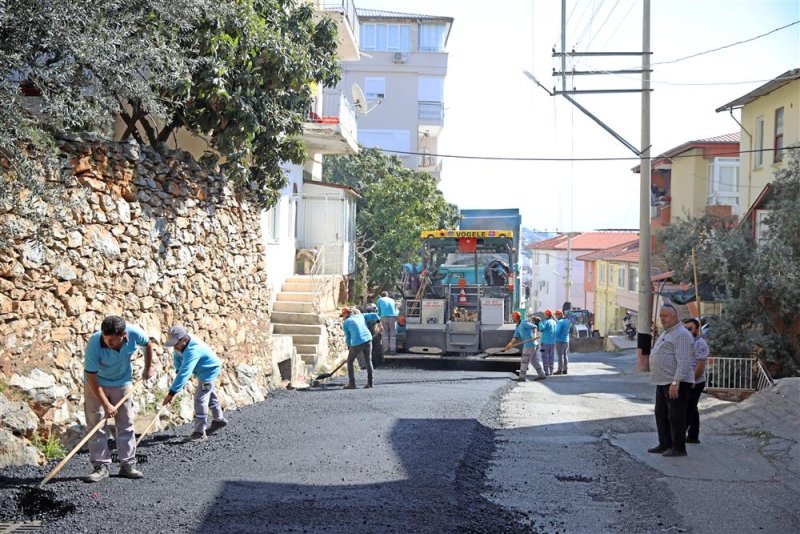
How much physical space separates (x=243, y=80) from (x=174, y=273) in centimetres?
276

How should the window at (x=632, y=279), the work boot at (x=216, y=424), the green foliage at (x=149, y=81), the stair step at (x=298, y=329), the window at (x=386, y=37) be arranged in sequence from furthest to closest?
the window at (x=386, y=37), the window at (x=632, y=279), the stair step at (x=298, y=329), the work boot at (x=216, y=424), the green foliage at (x=149, y=81)

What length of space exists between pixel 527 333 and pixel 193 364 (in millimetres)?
10237

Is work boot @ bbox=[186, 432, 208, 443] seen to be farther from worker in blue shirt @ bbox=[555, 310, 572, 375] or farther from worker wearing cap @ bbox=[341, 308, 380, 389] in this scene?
worker in blue shirt @ bbox=[555, 310, 572, 375]

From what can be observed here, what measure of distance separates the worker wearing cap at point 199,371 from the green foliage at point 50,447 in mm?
1234

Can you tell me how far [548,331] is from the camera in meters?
20.0

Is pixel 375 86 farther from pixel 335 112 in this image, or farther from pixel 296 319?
pixel 296 319

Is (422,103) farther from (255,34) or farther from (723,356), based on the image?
(255,34)

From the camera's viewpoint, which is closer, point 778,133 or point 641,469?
point 641,469

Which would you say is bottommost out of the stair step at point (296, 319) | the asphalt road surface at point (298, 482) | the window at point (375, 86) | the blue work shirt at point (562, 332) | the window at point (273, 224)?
the asphalt road surface at point (298, 482)

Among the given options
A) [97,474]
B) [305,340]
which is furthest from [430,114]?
[97,474]

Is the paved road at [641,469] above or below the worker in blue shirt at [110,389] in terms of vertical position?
below

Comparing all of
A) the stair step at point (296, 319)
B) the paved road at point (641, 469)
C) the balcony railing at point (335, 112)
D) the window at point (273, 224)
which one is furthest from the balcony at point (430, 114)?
the paved road at point (641, 469)

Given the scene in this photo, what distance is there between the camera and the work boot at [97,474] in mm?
7695

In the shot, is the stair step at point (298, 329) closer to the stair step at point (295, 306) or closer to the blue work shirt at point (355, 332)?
the stair step at point (295, 306)
